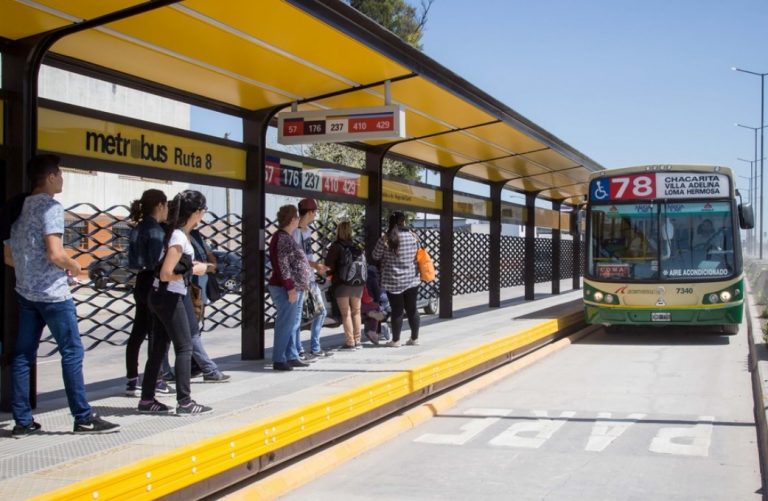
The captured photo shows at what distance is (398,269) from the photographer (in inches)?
421

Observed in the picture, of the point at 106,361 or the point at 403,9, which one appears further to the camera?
the point at 403,9

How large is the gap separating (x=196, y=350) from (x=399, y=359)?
2469 mm

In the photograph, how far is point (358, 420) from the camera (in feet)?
21.9

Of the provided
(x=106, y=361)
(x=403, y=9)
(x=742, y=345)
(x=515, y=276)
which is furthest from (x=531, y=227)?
(x=403, y=9)

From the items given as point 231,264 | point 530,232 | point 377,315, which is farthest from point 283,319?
point 530,232

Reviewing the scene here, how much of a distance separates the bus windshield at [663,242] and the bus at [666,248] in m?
0.02

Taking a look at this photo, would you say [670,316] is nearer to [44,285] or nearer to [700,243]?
[700,243]

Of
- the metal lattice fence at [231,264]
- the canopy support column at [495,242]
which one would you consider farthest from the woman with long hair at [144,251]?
the canopy support column at [495,242]

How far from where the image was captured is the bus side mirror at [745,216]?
1336 cm

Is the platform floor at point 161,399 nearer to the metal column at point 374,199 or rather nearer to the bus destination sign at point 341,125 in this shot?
the metal column at point 374,199

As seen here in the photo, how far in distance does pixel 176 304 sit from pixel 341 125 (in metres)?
3.89

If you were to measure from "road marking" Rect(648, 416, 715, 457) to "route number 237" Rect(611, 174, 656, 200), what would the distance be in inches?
285

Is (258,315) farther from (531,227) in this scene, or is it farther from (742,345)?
(531,227)

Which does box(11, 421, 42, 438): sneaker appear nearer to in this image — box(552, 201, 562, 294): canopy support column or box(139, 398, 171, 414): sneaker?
box(139, 398, 171, 414): sneaker
